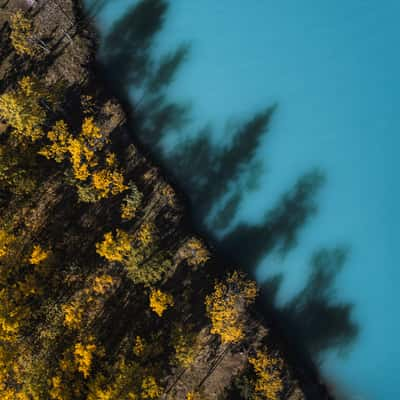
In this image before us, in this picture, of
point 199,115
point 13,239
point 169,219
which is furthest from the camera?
point 199,115

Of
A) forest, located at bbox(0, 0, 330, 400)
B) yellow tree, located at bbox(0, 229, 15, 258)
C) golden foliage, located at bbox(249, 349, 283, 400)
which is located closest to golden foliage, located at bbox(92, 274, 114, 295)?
forest, located at bbox(0, 0, 330, 400)

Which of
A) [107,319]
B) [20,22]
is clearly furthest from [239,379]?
[20,22]

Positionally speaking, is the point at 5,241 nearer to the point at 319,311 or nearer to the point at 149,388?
the point at 149,388

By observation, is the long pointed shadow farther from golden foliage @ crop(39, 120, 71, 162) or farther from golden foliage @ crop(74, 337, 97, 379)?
golden foliage @ crop(39, 120, 71, 162)

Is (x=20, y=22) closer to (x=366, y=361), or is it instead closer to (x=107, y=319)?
(x=107, y=319)

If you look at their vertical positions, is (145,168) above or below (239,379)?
above

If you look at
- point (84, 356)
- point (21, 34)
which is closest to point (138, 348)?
point (84, 356)

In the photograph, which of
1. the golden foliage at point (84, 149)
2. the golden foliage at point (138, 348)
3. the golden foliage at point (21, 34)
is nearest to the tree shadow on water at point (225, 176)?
the golden foliage at point (84, 149)
